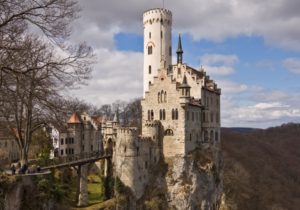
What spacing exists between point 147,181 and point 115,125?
9486mm

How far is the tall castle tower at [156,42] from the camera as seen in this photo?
65.1m

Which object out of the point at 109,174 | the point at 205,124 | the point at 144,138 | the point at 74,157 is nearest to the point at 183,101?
the point at 144,138

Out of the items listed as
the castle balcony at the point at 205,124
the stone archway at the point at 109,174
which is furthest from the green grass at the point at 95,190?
the castle balcony at the point at 205,124

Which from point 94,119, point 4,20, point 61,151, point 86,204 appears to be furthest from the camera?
point 94,119

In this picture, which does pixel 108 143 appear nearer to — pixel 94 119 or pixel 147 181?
pixel 147 181

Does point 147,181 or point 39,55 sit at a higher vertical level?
point 39,55

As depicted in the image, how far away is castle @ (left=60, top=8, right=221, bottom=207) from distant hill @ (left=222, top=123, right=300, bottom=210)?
16179 millimetres

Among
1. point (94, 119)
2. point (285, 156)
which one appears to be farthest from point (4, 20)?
point (285, 156)

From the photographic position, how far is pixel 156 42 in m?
65.2

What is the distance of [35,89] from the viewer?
54.1 feet

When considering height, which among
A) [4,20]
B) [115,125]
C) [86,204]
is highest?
[4,20]

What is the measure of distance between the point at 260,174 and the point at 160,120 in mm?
86949

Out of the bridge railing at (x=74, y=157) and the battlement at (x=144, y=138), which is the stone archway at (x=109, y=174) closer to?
the bridge railing at (x=74, y=157)

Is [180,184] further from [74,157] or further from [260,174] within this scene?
[260,174]
